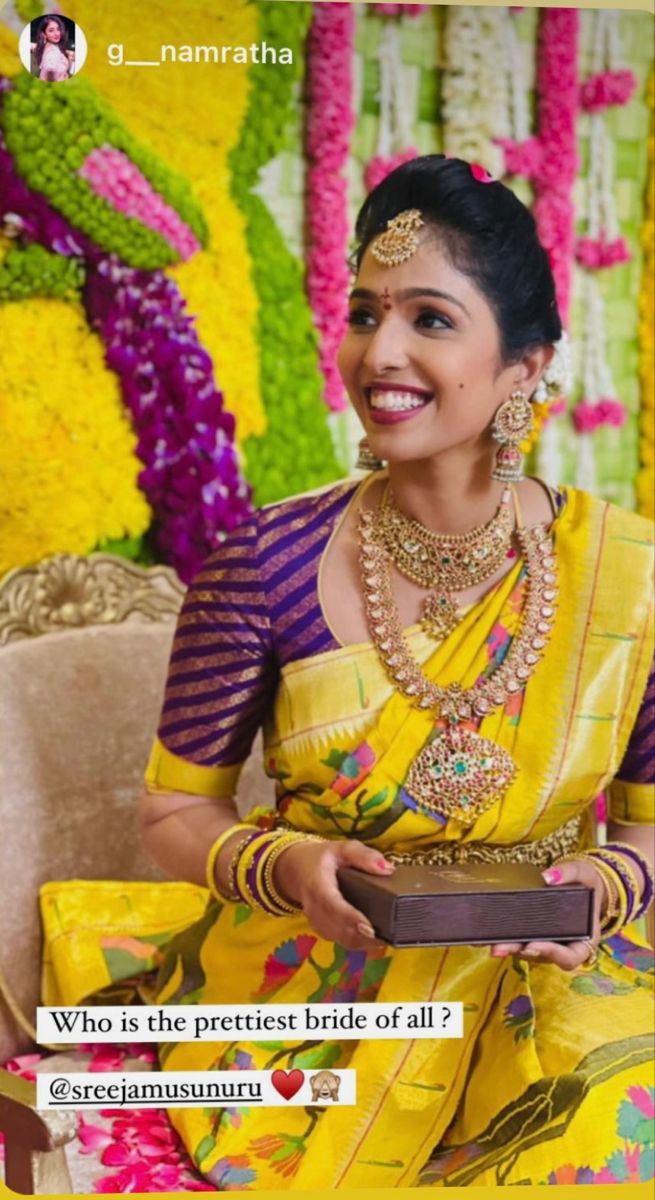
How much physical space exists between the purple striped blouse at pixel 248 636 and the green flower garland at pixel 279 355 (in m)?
0.40

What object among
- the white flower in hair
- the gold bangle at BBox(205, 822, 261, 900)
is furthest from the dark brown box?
the white flower in hair

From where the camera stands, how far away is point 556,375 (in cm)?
126

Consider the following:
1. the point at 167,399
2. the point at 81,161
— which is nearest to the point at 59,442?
the point at 167,399

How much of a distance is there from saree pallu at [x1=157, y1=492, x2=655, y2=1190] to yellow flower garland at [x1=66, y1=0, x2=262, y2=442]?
0.50m

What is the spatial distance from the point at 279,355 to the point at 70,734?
0.47 m

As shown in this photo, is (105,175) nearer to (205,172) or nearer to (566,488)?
(205,172)

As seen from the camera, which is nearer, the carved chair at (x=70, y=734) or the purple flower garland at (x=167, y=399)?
the carved chair at (x=70, y=734)

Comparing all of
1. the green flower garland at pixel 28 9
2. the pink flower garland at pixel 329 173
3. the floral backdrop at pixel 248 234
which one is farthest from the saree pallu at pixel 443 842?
the green flower garland at pixel 28 9

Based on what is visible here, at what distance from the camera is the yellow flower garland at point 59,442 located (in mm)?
1467

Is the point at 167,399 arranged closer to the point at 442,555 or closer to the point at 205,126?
the point at 205,126

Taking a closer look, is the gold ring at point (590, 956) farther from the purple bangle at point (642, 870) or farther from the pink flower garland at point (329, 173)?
the pink flower garland at point (329, 173)

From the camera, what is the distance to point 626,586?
4.15 ft

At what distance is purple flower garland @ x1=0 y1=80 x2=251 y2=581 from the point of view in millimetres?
1563

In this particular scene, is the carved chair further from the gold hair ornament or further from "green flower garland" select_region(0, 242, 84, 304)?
the gold hair ornament
